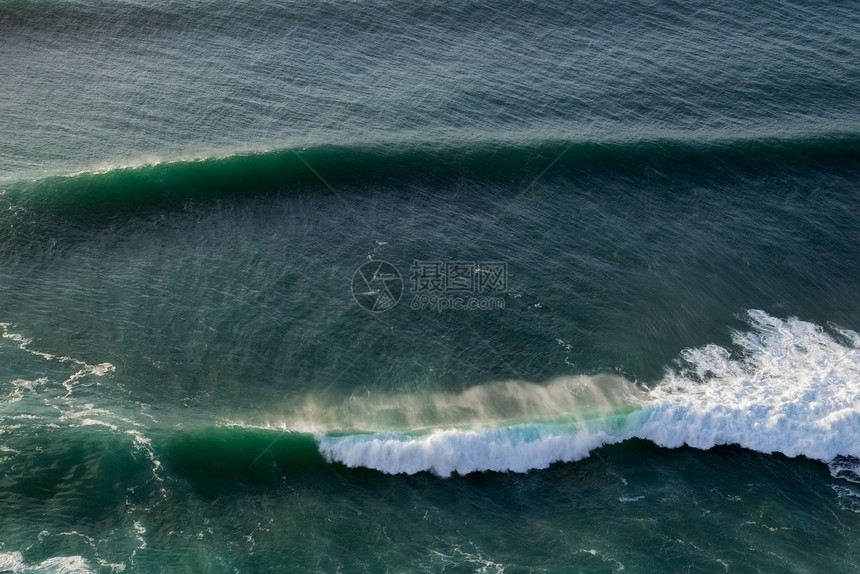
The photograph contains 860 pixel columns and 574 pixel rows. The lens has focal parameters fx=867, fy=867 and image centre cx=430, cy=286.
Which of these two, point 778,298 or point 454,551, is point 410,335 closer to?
point 454,551

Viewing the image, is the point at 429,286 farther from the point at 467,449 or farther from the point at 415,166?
the point at 467,449

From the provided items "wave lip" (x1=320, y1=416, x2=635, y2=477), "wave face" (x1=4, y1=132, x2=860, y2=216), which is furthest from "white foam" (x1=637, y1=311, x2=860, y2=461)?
"wave face" (x1=4, y1=132, x2=860, y2=216)

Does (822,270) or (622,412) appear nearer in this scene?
(622,412)

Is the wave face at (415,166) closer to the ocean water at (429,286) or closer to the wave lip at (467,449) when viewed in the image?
the ocean water at (429,286)

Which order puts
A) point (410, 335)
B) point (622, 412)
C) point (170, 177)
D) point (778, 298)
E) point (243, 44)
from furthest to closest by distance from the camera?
1. point (243, 44)
2. point (170, 177)
3. point (778, 298)
4. point (410, 335)
5. point (622, 412)

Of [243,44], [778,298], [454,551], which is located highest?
[243,44]

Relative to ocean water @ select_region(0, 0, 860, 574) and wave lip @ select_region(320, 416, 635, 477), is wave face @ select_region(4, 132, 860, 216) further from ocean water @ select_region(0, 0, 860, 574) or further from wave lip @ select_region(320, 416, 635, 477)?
wave lip @ select_region(320, 416, 635, 477)

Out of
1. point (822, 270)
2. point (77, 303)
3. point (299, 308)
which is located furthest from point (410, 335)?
point (822, 270)
